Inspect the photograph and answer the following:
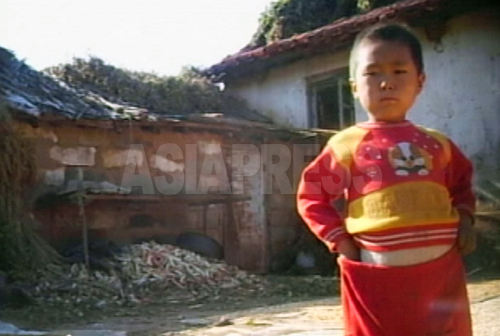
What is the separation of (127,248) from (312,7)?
6.47 metres

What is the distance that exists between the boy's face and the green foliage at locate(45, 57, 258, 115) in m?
8.34

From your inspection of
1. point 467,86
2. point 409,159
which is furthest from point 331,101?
point 409,159

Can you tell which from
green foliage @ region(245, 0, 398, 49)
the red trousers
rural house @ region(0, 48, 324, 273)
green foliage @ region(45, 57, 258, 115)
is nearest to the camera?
the red trousers

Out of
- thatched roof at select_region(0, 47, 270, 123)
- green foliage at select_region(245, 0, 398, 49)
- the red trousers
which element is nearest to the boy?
the red trousers

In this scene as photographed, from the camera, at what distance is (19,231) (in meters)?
7.02

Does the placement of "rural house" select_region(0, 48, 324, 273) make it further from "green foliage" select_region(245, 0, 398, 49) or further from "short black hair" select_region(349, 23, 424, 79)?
"short black hair" select_region(349, 23, 424, 79)

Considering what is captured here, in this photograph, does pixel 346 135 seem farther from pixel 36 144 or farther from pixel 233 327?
pixel 36 144

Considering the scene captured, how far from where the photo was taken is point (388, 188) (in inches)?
79.3

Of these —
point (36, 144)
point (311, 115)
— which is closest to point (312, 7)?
point (311, 115)

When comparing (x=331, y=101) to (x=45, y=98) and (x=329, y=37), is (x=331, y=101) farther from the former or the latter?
(x=45, y=98)

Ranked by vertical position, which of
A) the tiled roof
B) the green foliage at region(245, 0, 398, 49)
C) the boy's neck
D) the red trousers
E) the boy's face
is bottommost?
the red trousers

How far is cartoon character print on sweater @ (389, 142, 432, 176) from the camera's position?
2.02 metres

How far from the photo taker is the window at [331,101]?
37.0ft

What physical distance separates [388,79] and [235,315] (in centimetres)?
342
